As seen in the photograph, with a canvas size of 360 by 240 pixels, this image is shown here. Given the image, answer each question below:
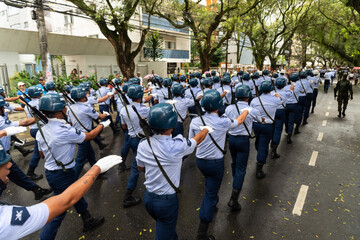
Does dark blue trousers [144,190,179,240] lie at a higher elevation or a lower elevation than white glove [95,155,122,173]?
lower

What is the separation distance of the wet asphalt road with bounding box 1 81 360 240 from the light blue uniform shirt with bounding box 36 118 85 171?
1.32 m

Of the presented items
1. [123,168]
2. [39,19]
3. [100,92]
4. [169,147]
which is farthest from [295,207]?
[39,19]

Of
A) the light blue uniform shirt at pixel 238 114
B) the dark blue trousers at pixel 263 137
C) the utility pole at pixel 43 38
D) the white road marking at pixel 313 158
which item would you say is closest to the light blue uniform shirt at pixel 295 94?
the white road marking at pixel 313 158

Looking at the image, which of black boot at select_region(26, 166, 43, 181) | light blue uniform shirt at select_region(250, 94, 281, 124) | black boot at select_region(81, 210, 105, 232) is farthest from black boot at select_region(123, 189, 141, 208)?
A: light blue uniform shirt at select_region(250, 94, 281, 124)

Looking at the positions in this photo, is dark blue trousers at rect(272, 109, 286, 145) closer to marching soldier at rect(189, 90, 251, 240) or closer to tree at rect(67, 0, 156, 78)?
marching soldier at rect(189, 90, 251, 240)

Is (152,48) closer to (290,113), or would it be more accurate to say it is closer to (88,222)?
(290,113)

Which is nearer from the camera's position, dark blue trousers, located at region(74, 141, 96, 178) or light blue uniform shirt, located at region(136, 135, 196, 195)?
light blue uniform shirt, located at region(136, 135, 196, 195)

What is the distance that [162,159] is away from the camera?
247cm

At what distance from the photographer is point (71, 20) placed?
26.9m

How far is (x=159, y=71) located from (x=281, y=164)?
70.0ft

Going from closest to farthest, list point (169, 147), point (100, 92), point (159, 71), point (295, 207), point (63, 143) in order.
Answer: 1. point (169, 147)
2. point (63, 143)
3. point (295, 207)
4. point (100, 92)
5. point (159, 71)

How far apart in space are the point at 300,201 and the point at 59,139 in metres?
4.50

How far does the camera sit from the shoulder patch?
4.70 feet

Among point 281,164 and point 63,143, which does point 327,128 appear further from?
point 63,143
